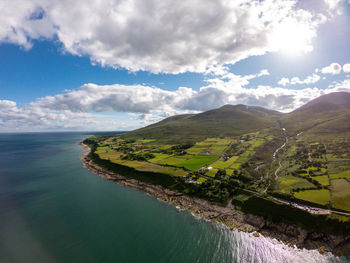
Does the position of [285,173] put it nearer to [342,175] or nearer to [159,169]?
[342,175]

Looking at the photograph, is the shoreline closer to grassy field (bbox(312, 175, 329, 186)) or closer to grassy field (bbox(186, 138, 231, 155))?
grassy field (bbox(312, 175, 329, 186))

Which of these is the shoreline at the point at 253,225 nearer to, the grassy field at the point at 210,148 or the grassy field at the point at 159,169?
the grassy field at the point at 159,169

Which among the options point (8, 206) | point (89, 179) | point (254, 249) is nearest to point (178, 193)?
point (254, 249)

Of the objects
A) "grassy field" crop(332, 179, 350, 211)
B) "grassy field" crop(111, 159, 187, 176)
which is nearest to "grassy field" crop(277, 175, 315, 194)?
"grassy field" crop(332, 179, 350, 211)

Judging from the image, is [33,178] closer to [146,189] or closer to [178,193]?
[146,189]

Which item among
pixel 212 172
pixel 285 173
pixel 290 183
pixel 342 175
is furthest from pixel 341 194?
pixel 212 172
